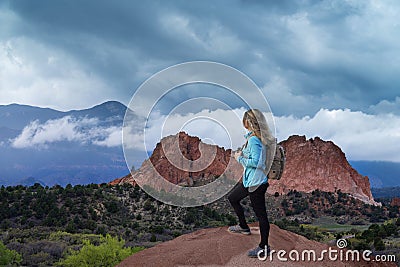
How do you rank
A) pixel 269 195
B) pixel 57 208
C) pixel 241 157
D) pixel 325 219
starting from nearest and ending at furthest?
pixel 241 157
pixel 57 208
pixel 325 219
pixel 269 195

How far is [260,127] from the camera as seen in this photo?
762 centimetres

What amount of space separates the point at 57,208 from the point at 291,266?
3767 cm

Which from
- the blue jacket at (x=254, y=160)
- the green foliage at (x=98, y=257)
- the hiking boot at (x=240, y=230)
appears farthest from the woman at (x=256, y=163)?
the green foliage at (x=98, y=257)

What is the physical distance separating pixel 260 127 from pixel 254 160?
23.1 inches

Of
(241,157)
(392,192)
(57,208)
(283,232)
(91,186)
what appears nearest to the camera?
(241,157)

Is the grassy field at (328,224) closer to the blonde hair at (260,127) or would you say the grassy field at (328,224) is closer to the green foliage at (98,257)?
the green foliage at (98,257)

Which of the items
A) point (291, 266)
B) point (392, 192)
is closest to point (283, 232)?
point (291, 266)

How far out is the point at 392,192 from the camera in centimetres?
12306

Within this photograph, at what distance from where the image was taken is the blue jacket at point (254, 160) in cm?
746

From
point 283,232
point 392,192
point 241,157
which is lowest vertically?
point 283,232

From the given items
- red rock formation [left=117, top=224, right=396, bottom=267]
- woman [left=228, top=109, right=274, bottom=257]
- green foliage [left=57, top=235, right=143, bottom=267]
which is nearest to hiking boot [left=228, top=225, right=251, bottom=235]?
red rock formation [left=117, top=224, right=396, bottom=267]

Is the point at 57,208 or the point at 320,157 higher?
the point at 320,157

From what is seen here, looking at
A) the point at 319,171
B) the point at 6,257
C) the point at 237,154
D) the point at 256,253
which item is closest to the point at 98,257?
the point at 6,257

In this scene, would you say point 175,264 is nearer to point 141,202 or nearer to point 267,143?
point 267,143
